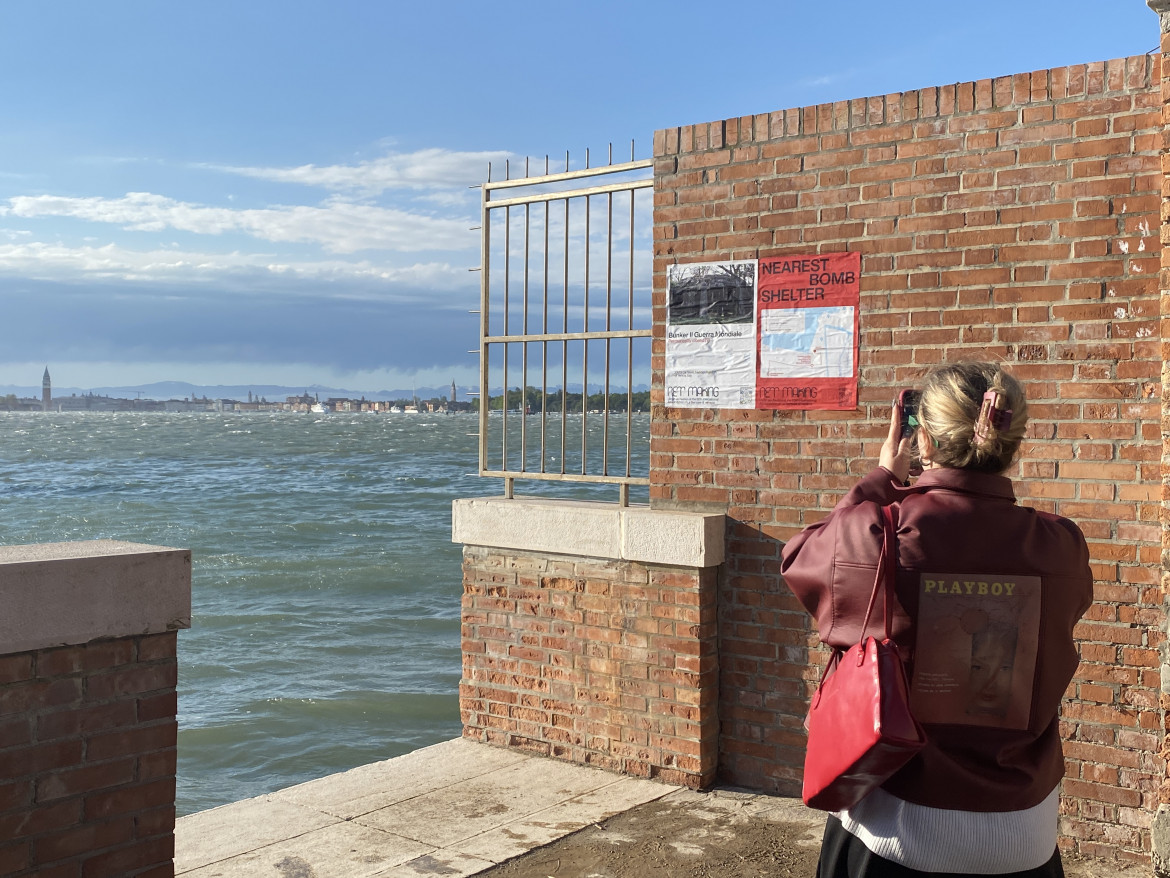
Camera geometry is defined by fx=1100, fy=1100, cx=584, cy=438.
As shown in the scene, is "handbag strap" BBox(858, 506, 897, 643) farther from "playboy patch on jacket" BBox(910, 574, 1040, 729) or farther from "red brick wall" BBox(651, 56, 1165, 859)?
"red brick wall" BBox(651, 56, 1165, 859)

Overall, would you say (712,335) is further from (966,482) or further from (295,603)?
(295,603)

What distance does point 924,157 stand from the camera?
4.98 metres

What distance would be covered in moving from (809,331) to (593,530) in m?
1.55

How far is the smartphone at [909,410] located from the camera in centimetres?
253

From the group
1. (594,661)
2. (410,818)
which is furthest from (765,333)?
(410,818)

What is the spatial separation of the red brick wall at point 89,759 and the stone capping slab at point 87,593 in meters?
0.06

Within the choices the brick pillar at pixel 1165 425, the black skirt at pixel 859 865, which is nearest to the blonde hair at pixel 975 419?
the black skirt at pixel 859 865

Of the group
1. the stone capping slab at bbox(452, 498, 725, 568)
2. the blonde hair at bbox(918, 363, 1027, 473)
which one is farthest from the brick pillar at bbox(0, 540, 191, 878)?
the stone capping slab at bbox(452, 498, 725, 568)

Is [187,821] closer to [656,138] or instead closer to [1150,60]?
[656,138]

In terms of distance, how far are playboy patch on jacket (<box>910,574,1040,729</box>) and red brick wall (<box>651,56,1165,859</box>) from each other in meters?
2.55

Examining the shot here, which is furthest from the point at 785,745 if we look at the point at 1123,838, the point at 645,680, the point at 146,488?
the point at 146,488

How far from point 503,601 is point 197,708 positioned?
6.81 m

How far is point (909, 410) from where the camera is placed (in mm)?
2555

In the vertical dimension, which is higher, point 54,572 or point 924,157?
point 924,157
